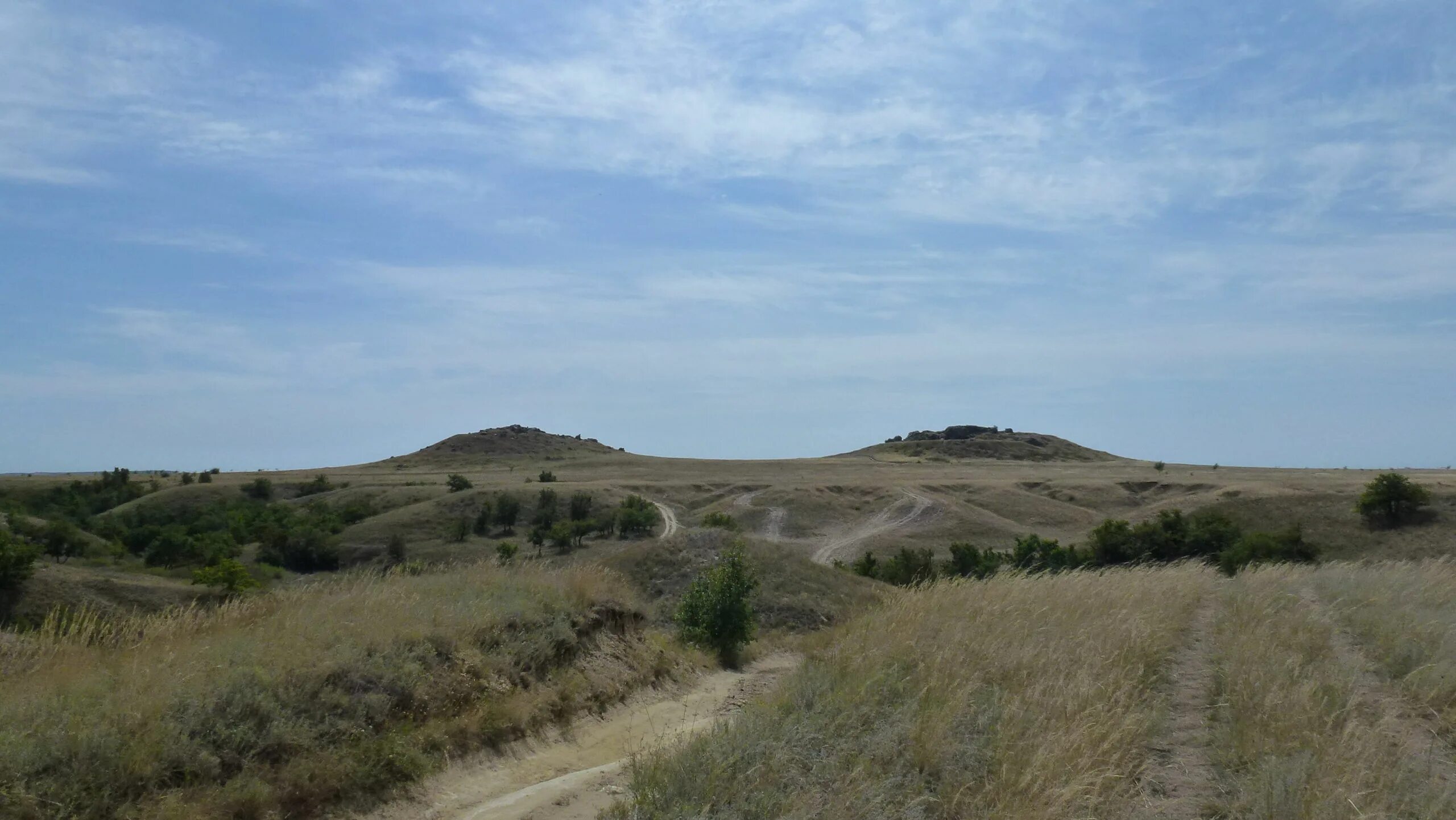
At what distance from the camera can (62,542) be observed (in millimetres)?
34281

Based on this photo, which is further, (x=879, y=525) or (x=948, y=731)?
(x=879, y=525)

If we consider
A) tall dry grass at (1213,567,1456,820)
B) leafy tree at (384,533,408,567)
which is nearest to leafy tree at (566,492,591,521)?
leafy tree at (384,533,408,567)

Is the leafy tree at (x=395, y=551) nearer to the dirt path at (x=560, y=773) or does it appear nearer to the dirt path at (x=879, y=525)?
the dirt path at (x=879, y=525)

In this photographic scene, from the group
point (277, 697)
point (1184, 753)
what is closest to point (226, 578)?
point (277, 697)

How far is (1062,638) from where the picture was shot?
9672 mm

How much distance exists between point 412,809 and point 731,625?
951cm

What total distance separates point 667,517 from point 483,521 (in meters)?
13.7

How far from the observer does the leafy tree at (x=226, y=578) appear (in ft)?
62.3

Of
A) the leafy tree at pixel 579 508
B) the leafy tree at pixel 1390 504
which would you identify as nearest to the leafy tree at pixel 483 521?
the leafy tree at pixel 579 508

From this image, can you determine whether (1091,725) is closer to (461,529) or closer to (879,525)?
(461,529)

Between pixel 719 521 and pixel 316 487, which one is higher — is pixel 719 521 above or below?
below

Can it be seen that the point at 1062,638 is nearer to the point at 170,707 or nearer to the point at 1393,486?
the point at 170,707

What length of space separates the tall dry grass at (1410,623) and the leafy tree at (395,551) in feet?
135

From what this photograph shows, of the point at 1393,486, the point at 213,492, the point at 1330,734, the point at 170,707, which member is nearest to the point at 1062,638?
the point at 1330,734
